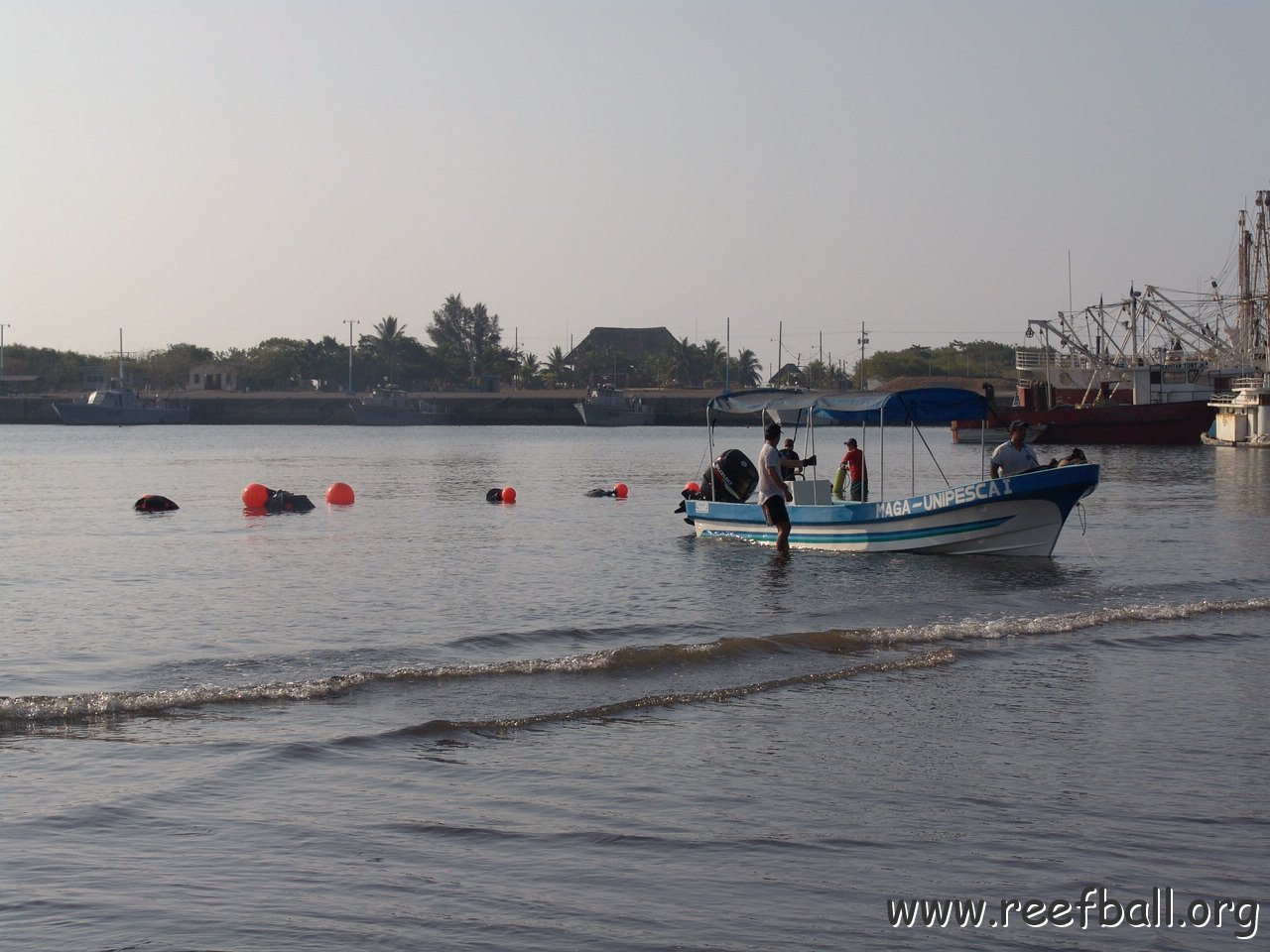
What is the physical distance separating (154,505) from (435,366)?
461ft

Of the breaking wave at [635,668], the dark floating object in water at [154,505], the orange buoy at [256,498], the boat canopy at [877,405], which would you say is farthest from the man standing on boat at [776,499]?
the dark floating object in water at [154,505]

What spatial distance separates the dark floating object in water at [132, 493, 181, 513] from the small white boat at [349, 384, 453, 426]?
111m

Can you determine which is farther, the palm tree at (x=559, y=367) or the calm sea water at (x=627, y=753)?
the palm tree at (x=559, y=367)

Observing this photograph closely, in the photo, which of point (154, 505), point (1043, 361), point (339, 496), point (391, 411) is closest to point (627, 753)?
point (154, 505)

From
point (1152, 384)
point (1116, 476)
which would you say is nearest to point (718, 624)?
point (1116, 476)

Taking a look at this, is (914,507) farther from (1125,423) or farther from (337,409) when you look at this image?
(337,409)

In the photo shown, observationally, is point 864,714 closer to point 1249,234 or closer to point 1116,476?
point 1116,476

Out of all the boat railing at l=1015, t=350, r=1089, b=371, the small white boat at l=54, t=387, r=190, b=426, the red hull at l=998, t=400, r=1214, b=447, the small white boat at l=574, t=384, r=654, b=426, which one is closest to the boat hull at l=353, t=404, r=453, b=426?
the small white boat at l=574, t=384, r=654, b=426

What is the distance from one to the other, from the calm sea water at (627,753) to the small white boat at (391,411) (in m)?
125

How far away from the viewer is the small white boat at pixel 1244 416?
67812 mm

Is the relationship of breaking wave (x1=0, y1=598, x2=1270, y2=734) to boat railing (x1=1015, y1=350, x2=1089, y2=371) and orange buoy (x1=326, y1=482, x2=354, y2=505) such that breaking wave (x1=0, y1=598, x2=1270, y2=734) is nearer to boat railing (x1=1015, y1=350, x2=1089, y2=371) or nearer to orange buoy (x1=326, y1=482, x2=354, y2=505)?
orange buoy (x1=326, y1=482, x2=354, y2=505)

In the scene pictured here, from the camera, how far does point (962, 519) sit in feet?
71.9

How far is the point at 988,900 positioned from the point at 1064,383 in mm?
86461

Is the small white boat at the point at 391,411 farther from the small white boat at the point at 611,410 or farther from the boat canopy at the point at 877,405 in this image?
the boat canopy at the point at 877,405
